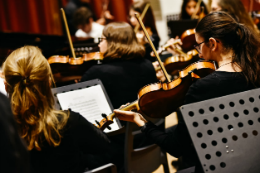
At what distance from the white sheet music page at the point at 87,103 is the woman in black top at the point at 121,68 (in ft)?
0.73

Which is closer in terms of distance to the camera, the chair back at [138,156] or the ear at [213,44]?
the ear at [213,44]

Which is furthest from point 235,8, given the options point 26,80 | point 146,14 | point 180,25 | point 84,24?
point 84,24

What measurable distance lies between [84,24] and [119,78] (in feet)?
7.58

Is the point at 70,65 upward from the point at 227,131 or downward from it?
downward

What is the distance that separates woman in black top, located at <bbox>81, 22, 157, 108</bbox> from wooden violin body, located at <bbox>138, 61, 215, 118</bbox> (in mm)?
363

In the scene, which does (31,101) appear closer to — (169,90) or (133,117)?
(133,117)

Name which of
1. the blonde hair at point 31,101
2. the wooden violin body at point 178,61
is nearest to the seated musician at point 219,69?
the blonde hair at point 31,101

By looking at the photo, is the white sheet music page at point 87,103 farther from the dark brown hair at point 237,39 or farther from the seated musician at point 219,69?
the dark brown hair at point 237,39

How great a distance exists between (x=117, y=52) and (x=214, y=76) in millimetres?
919

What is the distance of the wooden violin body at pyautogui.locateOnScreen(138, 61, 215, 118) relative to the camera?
5.20ft

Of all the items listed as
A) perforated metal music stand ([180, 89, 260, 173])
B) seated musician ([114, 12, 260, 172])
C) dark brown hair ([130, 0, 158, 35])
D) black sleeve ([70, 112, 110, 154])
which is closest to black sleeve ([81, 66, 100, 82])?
seated musician ([114, 12, 260, 172])

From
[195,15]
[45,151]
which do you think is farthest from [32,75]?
[195,15]

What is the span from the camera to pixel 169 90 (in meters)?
1.60

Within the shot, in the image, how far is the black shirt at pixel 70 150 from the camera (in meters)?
1.16
